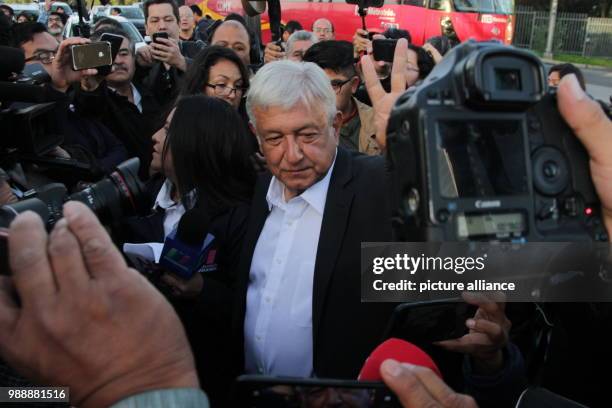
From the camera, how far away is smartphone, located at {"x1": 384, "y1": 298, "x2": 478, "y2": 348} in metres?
1.43

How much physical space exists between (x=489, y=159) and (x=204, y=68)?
2435 mm

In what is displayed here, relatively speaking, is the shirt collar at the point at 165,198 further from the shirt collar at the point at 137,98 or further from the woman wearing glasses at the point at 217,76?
the shirt collar at the point at 137,98

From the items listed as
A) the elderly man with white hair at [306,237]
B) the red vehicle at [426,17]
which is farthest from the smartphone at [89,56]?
the red vehicle at [426,17]

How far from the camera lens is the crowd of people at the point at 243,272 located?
79 cm

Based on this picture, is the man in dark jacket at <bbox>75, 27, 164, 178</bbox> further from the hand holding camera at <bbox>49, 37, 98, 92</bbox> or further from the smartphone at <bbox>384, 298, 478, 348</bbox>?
the smartphone at <bbox>384, 298, 478, 348</bbox>

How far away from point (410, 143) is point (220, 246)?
1.13 meters

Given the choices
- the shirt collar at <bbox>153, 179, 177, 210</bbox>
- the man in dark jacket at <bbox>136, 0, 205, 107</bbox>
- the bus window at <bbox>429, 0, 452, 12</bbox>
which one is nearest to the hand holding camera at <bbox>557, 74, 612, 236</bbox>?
the shirt collar at <bbox>153, 179, 177, 210</bbox>

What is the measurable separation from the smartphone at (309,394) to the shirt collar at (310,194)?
0.89 meters

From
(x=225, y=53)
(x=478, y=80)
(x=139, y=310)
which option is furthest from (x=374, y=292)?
(x=225, y=53)

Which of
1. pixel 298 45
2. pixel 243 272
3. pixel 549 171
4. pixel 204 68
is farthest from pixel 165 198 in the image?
pixel 298 45

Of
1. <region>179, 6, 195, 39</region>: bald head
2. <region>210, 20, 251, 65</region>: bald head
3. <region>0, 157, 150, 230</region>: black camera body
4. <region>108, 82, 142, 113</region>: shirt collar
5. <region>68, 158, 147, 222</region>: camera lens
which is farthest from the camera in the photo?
<region>179, 6, 195, 39</region>: bald head

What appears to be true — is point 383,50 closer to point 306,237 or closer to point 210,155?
point 210,155

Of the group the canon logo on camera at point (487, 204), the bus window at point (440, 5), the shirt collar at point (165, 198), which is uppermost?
the bus window at point (440, 5)

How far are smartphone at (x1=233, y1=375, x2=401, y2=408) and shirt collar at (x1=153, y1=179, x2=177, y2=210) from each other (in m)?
1.30
